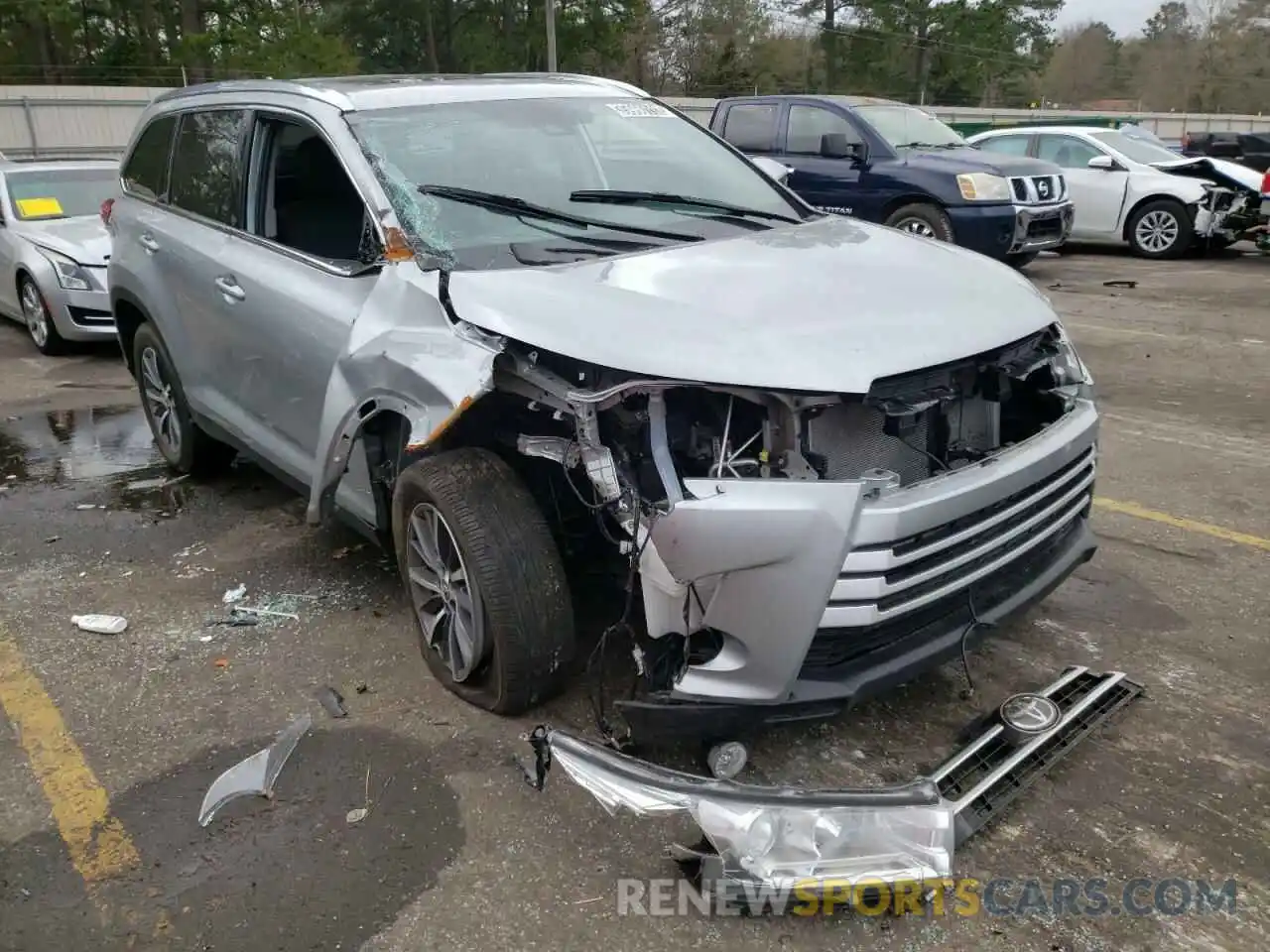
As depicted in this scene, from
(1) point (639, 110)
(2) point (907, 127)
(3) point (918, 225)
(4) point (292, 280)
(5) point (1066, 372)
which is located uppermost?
(1) point (639, 110)

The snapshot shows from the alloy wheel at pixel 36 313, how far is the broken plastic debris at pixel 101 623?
559cm

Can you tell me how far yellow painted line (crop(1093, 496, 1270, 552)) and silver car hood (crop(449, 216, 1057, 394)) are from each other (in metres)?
1.90

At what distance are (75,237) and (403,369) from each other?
7109 millimetres

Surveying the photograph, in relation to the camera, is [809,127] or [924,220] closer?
[924,220]

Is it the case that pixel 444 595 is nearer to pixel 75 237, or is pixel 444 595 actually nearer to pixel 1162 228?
pixel 75 237

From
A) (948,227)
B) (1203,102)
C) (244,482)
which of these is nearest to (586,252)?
(244,482)

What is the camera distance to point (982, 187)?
10875 mm

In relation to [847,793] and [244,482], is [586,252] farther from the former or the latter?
[244,482]

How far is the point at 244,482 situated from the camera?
5.63 metres

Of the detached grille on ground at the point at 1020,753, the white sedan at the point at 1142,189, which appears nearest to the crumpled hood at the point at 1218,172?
the white sedan at the point at 1142,189

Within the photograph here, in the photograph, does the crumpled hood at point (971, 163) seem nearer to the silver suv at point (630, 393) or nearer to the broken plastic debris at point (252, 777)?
the silver suv at point (630, 393)

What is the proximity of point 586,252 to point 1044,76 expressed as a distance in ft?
227

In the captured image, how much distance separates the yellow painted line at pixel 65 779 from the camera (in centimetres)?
276

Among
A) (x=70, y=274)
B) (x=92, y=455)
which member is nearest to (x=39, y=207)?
(x=70, y=274)
